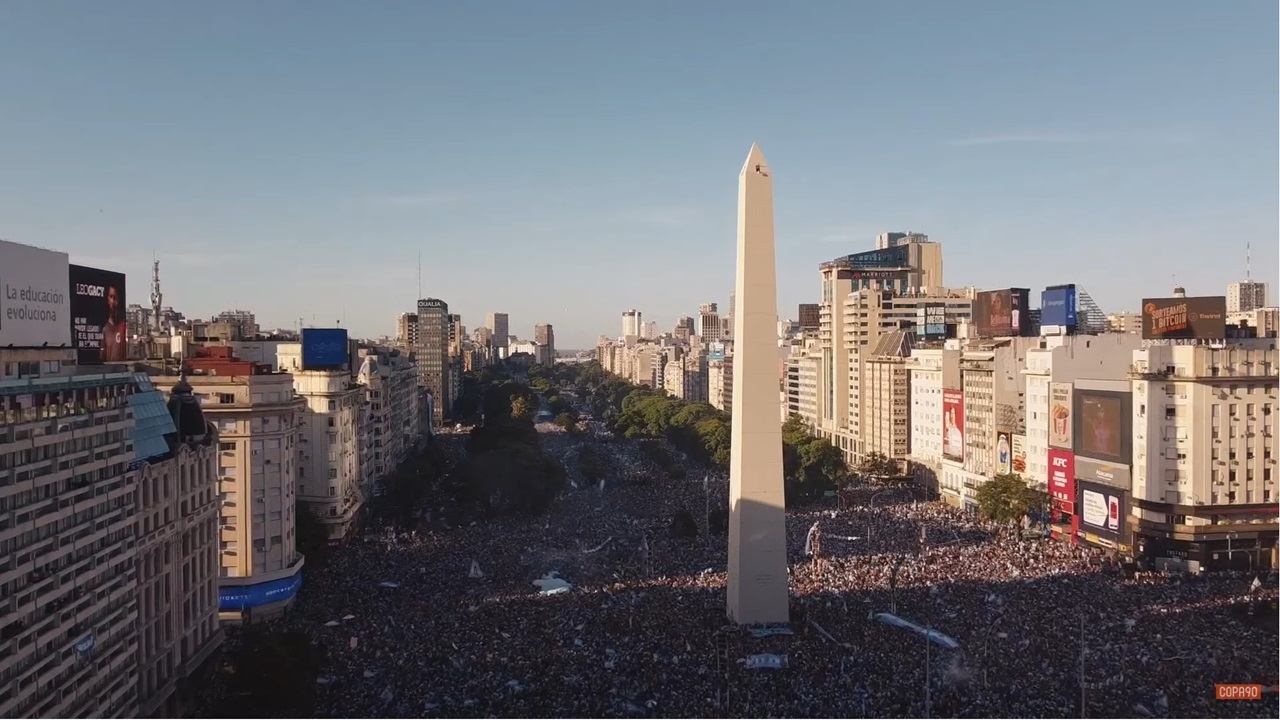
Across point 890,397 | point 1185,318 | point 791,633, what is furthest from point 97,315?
point 890,397

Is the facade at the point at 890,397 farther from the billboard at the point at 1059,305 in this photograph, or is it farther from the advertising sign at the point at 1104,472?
the advertising sign at the point at 1104,472

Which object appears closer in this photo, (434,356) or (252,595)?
(252,595)

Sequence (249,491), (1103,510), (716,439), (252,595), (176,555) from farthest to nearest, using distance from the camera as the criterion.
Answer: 1. (716,439)
2. (1103,510)
3. (249,491)
4. (252,595)
5. (176,555)

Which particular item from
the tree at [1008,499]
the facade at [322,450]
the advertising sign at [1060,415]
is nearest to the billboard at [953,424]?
the tree at [1008,499]

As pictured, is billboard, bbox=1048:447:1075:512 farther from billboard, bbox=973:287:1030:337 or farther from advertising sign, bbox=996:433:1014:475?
billboard, bbox=973:287:1030:337

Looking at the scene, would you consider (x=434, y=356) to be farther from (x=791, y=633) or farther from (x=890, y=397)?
(x=791, y=633)

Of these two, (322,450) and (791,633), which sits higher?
(322,450)
